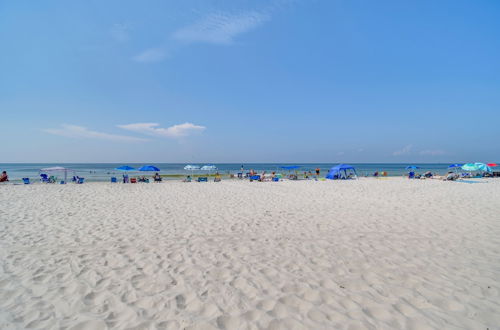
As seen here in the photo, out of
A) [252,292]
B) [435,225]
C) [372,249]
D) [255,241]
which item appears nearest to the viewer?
[252,292]

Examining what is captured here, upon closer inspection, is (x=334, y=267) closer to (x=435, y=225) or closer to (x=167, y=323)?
(x=167, y=323)

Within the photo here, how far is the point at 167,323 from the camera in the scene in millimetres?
2498

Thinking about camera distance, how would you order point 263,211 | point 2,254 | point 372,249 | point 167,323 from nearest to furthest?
point 167,323
point 2,254
point 372,249
point 263,211

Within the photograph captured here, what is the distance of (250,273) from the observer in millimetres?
3635

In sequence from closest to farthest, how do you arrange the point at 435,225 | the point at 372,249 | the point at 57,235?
1. the point at 372,249
2. the point at 57,235
3. the point at 435,225

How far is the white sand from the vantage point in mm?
2625

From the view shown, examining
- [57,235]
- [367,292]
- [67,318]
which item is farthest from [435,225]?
[57,235]

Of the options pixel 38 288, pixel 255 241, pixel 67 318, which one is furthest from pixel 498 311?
pixel 38 288

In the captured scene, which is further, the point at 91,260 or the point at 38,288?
the point at 91,260

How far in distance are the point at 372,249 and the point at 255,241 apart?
2368 mm

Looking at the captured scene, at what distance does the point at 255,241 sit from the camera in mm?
5078

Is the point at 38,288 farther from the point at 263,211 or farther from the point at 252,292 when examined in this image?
the point at 263,211

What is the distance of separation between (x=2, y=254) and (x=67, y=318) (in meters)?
3.07

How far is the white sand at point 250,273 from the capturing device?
2.62 meters
